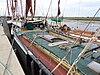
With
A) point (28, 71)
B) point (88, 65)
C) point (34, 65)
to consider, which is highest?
point (88, 65)

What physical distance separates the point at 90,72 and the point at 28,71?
111 inches

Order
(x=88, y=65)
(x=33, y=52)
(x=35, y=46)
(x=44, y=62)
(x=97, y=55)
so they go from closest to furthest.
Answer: (x=88, y=65), (x=97, y=55), (x=44, y=62), (x=33, y=52), (x=35, y=46)

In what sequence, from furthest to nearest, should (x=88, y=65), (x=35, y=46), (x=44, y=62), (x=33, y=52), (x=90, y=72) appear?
(x=35, y=46), (x=33, y=52), (x=44, y=62), (x=88, y=65), (x=90, y=72)

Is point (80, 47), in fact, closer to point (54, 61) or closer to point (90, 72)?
point (54, 61)

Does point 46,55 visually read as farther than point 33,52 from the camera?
No

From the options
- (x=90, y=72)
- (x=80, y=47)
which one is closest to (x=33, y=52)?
(x=80, y=47)

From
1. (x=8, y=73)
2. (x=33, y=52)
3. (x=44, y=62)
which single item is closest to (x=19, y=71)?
(x=8, y=73)

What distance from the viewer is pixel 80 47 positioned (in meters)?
5.36

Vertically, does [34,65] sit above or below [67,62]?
below

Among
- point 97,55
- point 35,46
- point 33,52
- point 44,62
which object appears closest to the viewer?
point 97,55

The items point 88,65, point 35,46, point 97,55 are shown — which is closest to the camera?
point 88,65

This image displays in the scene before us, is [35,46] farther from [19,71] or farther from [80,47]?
[19,71]

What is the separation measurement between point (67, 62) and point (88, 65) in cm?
49

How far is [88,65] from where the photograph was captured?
3.83 metres
